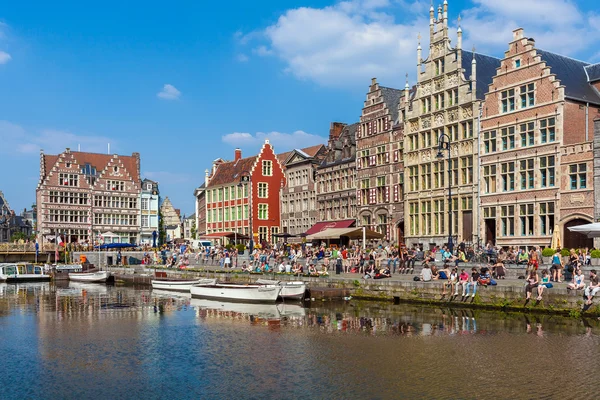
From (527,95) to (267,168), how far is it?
108 ft

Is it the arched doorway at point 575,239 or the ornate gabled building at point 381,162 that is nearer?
the arched doorway at point 575,239

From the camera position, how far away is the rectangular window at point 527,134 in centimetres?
3928

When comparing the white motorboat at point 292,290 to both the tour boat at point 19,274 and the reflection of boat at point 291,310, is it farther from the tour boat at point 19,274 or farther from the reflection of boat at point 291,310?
the tour boat at point 19,274

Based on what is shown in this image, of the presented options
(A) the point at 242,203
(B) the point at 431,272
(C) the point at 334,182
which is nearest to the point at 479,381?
(B) the point at 431,272

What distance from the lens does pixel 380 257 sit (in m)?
37.9

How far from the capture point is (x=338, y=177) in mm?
55594

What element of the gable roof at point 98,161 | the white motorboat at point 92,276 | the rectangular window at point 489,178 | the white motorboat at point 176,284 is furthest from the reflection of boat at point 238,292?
the gable roof at point 98,161

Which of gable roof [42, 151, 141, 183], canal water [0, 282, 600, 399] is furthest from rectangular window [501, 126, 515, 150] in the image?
gable roof [42, 151, 141, 183]

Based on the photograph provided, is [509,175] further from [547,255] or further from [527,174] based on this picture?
[547,255]

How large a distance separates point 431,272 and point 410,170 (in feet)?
58.4

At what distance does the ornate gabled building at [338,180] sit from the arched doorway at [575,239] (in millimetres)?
18746

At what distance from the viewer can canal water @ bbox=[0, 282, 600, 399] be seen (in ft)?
48.9

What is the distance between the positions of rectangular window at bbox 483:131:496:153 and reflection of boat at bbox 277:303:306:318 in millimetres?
17151

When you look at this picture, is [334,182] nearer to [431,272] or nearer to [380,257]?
[380,257]
